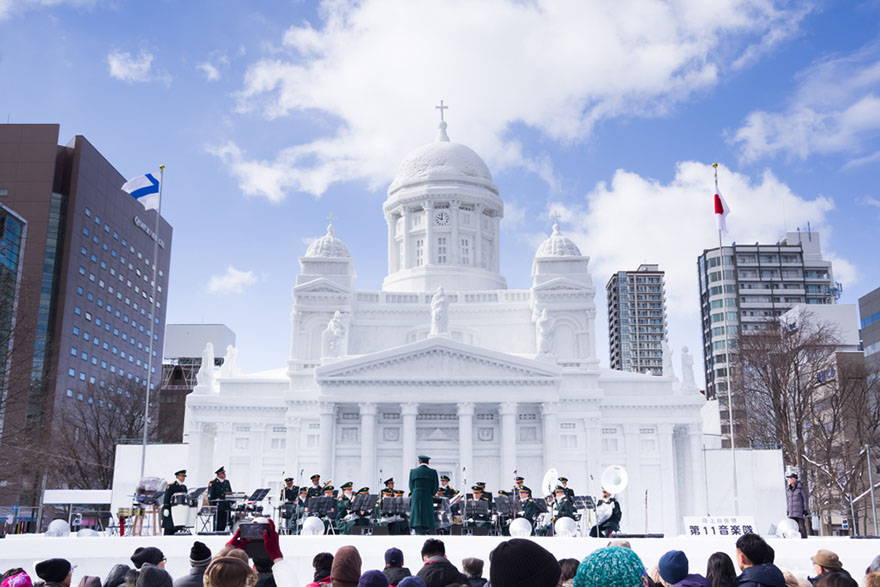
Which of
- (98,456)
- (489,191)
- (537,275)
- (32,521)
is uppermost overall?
(489,191)

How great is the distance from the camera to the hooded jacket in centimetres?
795

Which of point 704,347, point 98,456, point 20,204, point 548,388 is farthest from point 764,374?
point 20,204

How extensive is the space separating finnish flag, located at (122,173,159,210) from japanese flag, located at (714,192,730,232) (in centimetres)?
2571

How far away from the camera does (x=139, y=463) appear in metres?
51.8

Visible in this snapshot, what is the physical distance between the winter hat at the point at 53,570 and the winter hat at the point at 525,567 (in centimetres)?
637

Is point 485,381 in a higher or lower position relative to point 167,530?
higher

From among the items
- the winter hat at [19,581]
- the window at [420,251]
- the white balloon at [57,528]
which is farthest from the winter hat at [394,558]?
the window at [420,251]

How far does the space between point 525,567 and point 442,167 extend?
61728 mm

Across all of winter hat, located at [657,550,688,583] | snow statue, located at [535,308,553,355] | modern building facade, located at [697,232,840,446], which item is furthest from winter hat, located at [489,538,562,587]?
modern building facade, located at [697,232,840,446]

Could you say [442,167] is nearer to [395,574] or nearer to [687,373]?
[687,373]

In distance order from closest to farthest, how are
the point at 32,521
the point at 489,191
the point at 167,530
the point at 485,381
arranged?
the point at 167,530, the point at 485,381, the point at 489,191, the point at 32,521

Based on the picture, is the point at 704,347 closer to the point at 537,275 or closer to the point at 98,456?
the point at 537,275

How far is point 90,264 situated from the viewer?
114312 mm

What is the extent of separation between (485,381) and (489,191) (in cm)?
2233
